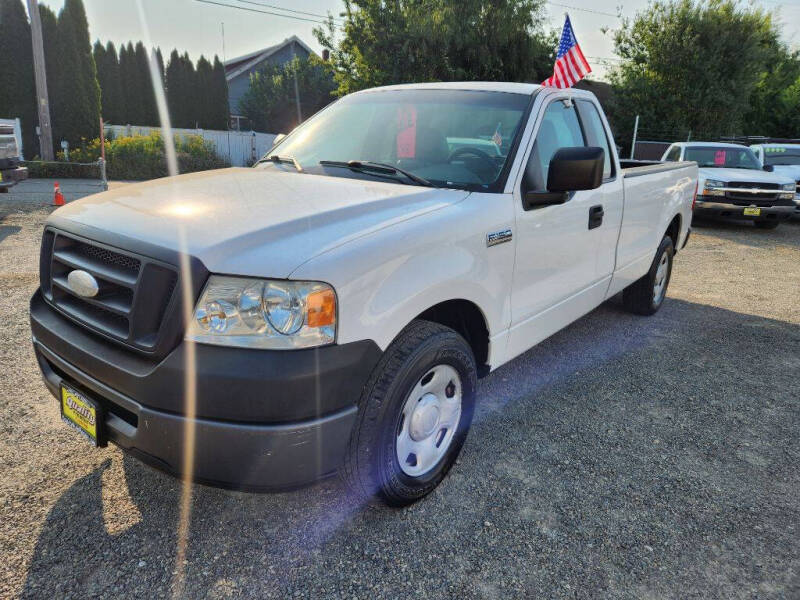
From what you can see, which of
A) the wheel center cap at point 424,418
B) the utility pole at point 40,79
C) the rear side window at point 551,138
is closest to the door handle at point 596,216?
the rear side window at point 551,138

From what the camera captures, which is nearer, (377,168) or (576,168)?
(576,168)

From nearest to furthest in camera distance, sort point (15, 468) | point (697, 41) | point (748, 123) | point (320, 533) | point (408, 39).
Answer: point (320, 533) → point (15, 468) → point (408, 39) → point (697, 41) → point (748, 123)

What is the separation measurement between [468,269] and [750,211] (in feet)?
33.8

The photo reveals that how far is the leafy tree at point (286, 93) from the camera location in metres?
33.7

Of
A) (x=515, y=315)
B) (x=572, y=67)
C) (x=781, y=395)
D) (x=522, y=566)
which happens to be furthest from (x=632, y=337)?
(x=572, y=67)

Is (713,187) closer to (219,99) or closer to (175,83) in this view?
(219,99)

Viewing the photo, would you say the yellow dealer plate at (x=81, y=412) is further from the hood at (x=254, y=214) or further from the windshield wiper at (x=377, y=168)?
the windshield wiper at (x=377, y=168)

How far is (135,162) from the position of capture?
1839 centimetres

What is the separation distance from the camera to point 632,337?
5020 mm

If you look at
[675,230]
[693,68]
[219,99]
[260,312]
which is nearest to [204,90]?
A: [219,99]

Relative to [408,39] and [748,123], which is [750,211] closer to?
[408,39]

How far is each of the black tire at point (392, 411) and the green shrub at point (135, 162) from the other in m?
17.4

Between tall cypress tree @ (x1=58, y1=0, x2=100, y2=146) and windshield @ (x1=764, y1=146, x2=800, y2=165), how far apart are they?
21.9 m

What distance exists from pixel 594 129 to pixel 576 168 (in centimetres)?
144
